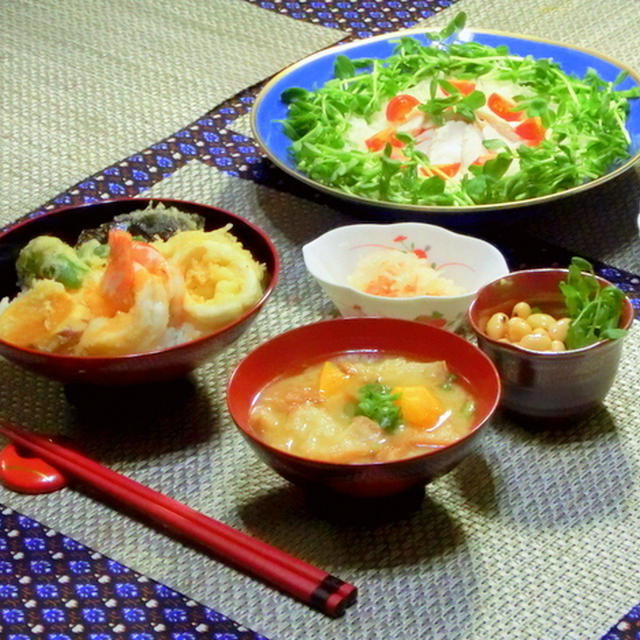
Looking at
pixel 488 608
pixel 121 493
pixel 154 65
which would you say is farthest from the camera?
pixel 154 65

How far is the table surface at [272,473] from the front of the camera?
42.5 inches

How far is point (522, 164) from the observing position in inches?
62.7

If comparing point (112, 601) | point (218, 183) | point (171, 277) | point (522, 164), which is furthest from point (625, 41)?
point (112, 601)

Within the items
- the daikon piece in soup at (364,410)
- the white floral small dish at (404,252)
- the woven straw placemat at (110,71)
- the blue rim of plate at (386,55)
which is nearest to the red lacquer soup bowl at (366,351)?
the daikon piece in soup at (364,410)

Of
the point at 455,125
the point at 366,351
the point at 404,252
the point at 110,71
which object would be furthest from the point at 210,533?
the point at 110,71

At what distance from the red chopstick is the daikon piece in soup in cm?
10

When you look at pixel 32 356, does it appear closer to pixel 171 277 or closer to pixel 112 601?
pixel 171 277

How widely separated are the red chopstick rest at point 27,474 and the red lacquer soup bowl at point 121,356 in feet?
0.30

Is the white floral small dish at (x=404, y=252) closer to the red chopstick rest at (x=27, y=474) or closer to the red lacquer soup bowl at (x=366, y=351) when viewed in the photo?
the red lacquer soup bowl at (x=366, y=351)

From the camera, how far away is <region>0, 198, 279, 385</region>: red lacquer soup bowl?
1.22 meters

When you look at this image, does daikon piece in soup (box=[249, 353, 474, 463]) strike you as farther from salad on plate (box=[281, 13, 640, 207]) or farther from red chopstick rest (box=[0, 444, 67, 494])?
salad on plate (box=[281, 13, 640, 207])

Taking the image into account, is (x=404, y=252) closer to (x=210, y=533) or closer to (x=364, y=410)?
(x=364, y=410)

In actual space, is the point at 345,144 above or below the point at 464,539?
above

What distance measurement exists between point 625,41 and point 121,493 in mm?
1459
